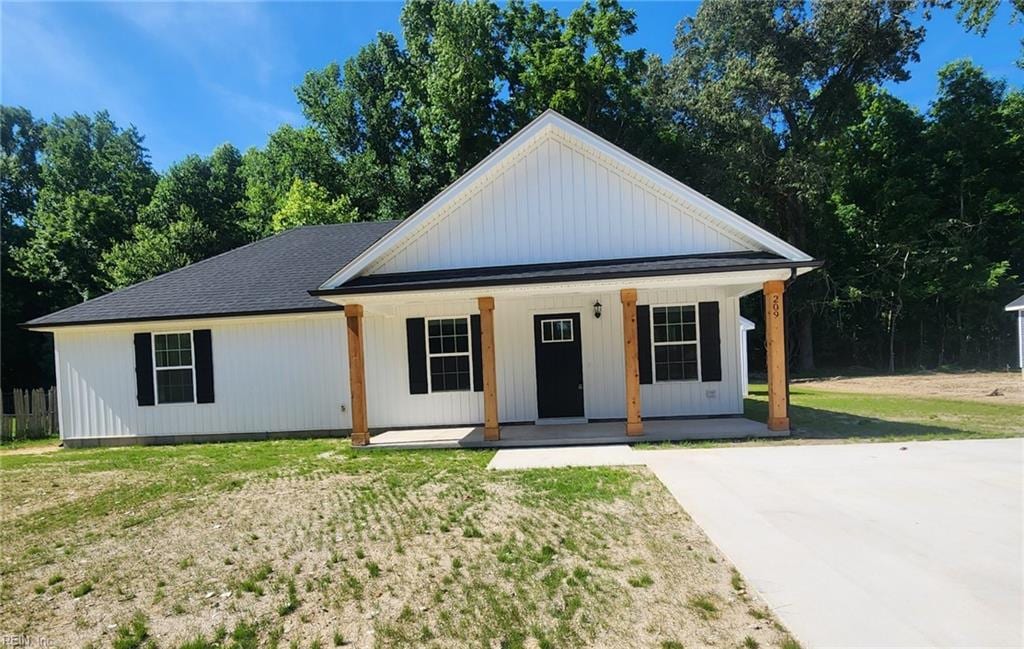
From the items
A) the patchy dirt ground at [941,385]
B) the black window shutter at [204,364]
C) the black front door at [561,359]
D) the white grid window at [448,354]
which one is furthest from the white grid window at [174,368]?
the patchy dirt ground at [941,385]

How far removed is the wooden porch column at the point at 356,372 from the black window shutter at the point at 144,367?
5388 mm

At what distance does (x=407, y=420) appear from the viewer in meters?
11.6

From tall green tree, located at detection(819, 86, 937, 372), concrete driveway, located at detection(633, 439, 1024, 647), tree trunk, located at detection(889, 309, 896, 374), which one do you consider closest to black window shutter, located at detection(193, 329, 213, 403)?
concrete driveway, located at detection(633, 439, 1024, 647)

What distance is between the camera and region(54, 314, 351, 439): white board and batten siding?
11.7m

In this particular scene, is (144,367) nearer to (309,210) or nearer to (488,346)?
(488,346)

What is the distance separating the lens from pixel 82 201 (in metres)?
27.1

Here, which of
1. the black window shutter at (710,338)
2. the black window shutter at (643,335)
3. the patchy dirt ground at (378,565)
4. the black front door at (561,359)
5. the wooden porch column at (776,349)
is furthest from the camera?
the black front door at (561,359)

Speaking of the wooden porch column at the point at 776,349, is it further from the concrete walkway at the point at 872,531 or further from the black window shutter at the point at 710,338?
the black window shutter at the point at 710,338

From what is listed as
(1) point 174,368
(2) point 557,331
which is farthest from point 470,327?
(1) point 174,368

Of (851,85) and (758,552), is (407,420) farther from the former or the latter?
(851,85)

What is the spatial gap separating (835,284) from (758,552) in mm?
25975

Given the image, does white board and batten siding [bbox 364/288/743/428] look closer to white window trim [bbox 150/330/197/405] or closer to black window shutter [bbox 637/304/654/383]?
black window shutter [bbox 637/304/654/383]

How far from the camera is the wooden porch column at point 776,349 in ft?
30.2

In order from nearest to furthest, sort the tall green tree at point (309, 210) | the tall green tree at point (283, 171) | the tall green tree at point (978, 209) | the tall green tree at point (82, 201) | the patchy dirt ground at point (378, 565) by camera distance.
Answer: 1. the patchy dirt ground at point (378, 565)
2. the tall green tree at point (978, 209)
3. the tall green tree at point (82, 201)
4. the tall green tree at point (309, 210)
5. the tall green tree at point (283, 171)
